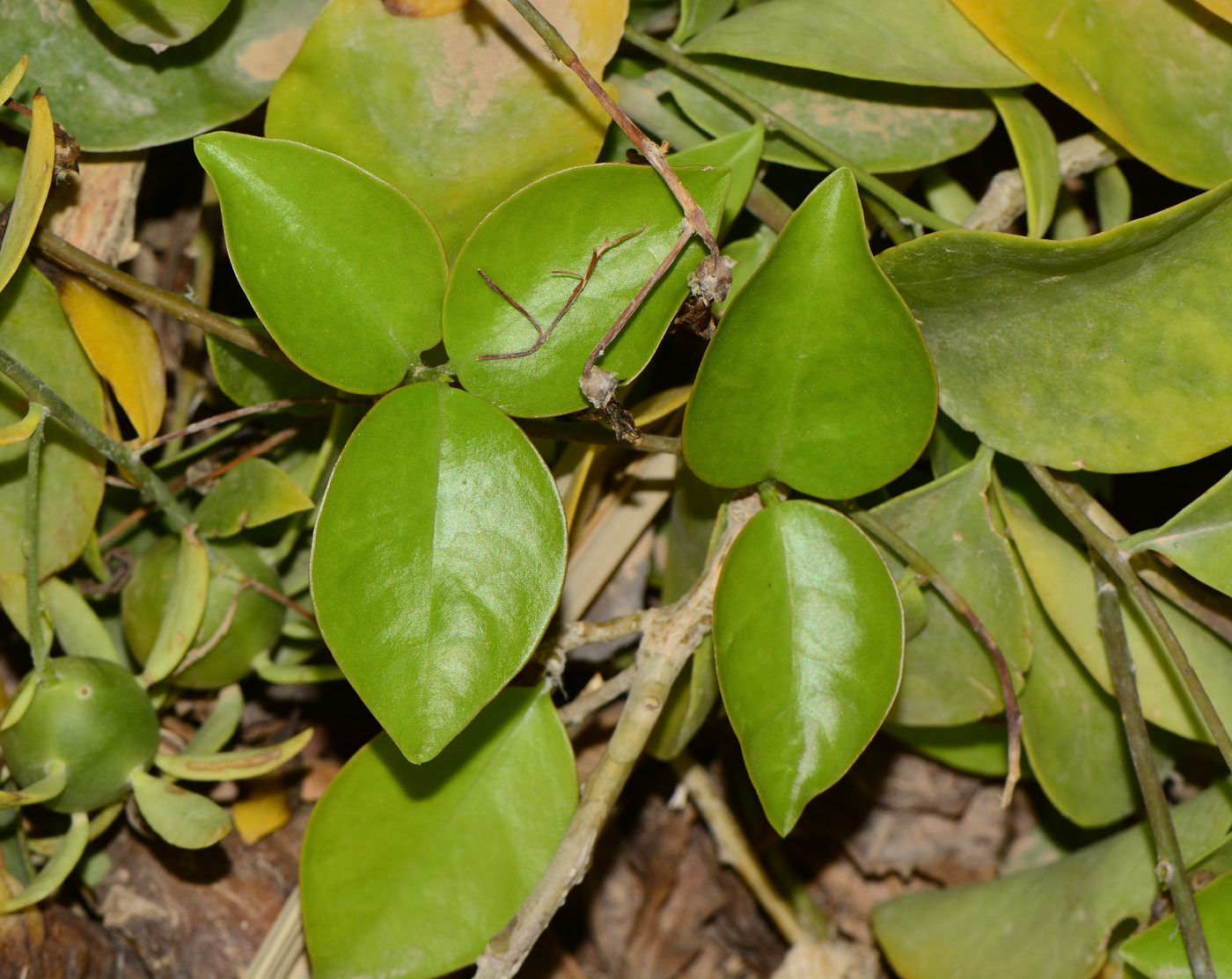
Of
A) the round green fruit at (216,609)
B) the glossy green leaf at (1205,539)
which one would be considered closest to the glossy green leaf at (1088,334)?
the glossy green leaf at (1205,539)

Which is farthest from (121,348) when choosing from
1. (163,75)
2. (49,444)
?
(163,75)

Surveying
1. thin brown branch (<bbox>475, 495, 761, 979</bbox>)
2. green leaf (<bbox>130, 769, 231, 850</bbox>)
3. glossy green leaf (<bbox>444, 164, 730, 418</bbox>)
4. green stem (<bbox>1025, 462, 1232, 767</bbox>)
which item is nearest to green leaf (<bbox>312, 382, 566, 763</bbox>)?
glossy green leaf (<bbox>444, 164, 730, 418</bbox>)

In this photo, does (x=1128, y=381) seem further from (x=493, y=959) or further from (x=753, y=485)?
(x=493, y=959)

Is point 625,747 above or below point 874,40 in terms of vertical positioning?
below

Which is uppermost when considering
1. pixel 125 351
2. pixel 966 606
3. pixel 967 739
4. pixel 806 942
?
pixel 125 351

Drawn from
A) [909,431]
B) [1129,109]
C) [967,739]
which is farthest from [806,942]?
[1129,109]

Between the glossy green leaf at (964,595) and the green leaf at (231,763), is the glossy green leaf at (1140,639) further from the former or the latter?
the green leaf at (231,763)

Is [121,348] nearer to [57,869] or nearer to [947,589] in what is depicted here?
[57,869]
